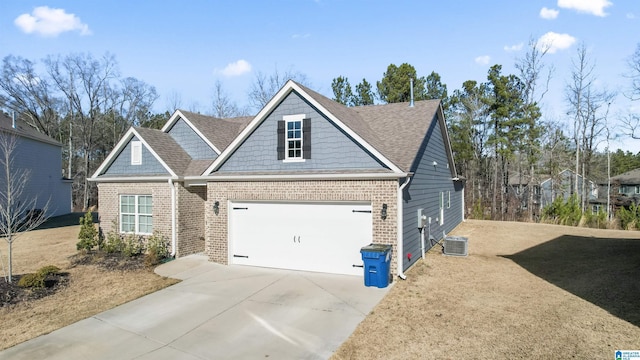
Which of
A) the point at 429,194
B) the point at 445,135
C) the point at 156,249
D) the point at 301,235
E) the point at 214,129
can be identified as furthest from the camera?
the point at 445,135

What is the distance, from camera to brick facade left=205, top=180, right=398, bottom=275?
10.8 m

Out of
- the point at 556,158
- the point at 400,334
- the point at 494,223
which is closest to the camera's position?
the point at 400,334

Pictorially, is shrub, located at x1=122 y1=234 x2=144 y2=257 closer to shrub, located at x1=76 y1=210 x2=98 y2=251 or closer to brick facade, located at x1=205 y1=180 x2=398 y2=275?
shrub, located at x1=76 y1=210 x2=98 y2=251

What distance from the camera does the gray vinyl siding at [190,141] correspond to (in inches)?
648

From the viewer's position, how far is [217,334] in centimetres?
731

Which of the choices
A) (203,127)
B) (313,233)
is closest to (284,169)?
(313,233)

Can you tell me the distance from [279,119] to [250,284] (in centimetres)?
566

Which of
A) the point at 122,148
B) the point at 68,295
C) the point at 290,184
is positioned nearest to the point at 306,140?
the point at 290,184

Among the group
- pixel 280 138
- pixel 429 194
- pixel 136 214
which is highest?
pixel 280 138

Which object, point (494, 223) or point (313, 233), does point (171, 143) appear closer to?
point (313, 233)

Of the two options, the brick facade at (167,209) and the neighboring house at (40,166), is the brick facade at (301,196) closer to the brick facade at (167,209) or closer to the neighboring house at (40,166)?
the brick facade at (167,209)

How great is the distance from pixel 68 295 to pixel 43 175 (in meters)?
23.6

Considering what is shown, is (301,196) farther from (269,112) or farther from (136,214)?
(136,214)

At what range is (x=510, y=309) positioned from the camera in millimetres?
8234
